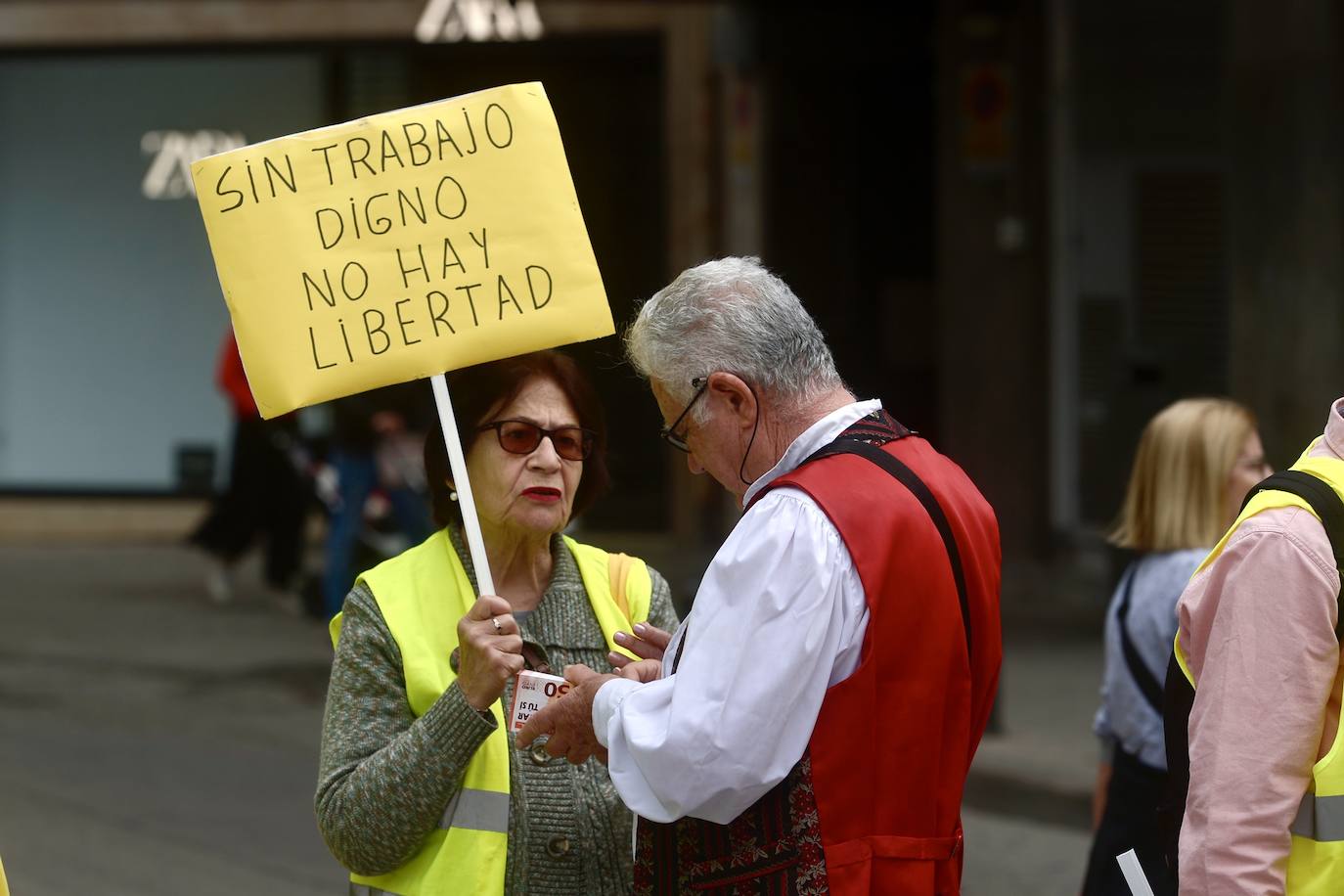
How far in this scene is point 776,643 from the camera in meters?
2.59

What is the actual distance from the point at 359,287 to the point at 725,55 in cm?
1081

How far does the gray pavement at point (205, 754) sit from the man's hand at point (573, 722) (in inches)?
151

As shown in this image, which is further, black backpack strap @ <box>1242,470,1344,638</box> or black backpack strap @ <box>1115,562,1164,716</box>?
black backpack strap @ <box>1115,562,1164,716</box>

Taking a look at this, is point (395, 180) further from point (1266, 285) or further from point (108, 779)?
point (1266, 285)

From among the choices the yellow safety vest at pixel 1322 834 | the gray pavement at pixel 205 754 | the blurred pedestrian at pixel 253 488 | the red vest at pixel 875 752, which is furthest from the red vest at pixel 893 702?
the blurred pedestrian at pixel 253 488

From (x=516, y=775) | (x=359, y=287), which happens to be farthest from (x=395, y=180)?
(x=516, y=775)

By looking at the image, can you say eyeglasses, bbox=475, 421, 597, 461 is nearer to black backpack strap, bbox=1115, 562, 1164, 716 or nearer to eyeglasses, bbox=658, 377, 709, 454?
eyeglasses, bbox=658, 377, 709, 454

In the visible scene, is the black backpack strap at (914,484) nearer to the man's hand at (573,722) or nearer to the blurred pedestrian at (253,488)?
the man's hand at (573,722)

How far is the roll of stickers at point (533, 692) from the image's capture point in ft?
9.98

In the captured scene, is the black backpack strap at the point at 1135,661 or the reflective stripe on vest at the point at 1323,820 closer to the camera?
the reflective stripe on vest at the point at 1323,820

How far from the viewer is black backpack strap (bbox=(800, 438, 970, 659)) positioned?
2748 mm

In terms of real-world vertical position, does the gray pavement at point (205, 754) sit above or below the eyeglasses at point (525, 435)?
below

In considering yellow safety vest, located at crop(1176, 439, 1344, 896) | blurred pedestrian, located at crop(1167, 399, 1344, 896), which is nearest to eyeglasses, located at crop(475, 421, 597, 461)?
blurred pedestrian, located at crop(1167, 399, 1344, 896)

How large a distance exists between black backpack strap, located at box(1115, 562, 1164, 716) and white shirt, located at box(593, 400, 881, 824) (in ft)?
6.29
